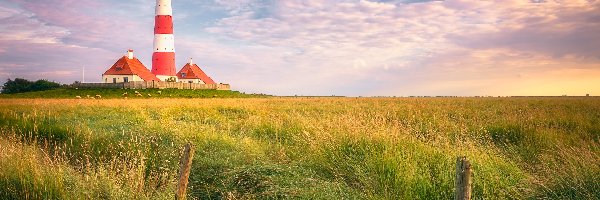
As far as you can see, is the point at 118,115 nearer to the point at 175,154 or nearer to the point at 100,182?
the point at 175,154

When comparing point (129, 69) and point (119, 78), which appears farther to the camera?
point (119, 78)

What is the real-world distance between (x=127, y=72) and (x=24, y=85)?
12666 millimetres

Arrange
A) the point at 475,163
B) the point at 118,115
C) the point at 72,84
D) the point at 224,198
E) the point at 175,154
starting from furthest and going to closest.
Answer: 1. the point at 72,84
2. the point at 118,115
3. the point at 175,154
4. the point at 475,163
5. the point at 224,198

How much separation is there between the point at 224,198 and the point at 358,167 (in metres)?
1.99

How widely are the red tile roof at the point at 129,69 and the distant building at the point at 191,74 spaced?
21.4 ft

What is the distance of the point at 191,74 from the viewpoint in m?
56.0

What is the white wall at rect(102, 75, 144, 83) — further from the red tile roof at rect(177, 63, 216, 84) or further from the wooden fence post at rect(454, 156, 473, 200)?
the wooden fence post at rect(454, 156, 473, 200)

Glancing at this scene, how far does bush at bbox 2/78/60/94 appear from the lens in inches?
1857

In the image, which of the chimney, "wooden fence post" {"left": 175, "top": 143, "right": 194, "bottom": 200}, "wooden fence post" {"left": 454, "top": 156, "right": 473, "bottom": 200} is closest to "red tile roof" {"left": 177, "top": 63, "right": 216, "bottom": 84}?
the chimney

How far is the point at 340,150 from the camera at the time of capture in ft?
22.9

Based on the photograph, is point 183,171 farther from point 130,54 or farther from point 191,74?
point 191,74

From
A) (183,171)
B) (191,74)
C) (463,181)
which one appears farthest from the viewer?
(191,74)

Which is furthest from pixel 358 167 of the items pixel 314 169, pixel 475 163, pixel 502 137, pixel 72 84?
pixel 72 84

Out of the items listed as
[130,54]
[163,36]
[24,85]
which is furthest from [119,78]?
[24,85]
